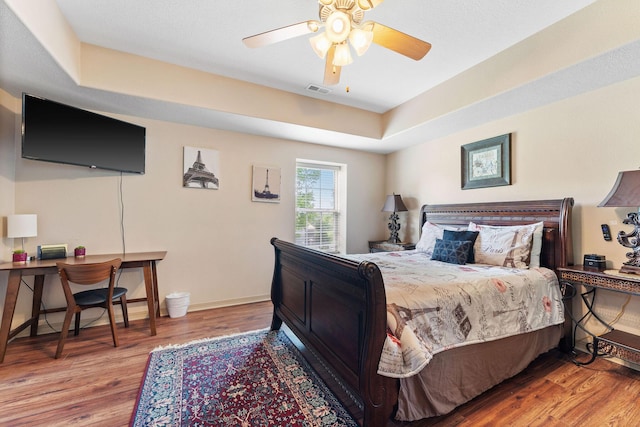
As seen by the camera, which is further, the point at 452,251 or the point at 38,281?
the point at 452,251

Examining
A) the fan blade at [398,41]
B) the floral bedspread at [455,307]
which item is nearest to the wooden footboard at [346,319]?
the floral bedspread at [455,307]

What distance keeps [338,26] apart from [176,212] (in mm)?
2856

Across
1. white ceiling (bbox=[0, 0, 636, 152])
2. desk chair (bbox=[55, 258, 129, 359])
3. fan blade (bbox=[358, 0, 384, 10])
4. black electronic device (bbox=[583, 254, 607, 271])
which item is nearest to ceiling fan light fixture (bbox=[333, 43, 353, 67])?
fan blade (bbox=[358, 0, 384, 10])

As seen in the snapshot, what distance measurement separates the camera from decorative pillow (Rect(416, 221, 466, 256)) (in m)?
3.35

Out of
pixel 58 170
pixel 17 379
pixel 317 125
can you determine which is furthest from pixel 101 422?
pixel 317 125

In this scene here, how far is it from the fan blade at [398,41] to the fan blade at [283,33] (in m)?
0.36

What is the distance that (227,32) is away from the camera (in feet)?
7.51

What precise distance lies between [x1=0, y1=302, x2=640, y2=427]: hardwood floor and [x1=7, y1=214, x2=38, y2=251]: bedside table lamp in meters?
1.03

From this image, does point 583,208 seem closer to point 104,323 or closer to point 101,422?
point 101,422

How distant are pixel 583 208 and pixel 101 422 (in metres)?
4.08

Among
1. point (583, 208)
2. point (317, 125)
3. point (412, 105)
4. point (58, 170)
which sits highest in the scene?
point (412, 105)

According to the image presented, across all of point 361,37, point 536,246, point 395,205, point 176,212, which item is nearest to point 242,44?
point 361,37

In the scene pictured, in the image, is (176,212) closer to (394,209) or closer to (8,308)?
(8,308)

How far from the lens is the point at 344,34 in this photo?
1678 mm
